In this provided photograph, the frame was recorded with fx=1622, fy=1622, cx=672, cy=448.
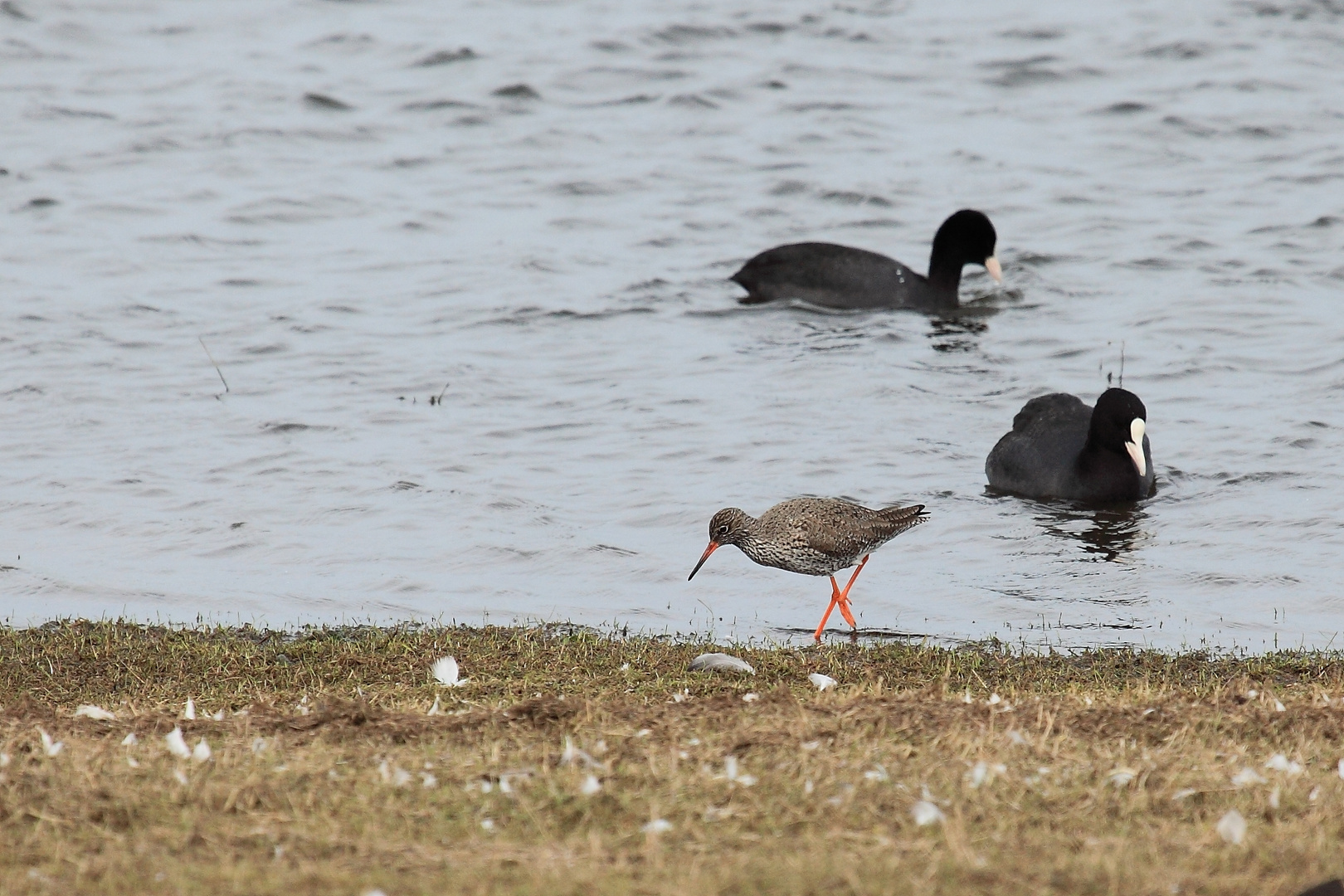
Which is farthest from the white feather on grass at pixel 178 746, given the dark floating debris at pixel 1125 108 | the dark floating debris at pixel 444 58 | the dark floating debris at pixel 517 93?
the dark floating debris at pixel 444 58

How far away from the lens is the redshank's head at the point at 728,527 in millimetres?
9539

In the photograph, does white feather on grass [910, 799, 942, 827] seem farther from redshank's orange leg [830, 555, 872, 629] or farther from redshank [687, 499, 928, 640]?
redshank's orange leg [830, 555, 872, 629]

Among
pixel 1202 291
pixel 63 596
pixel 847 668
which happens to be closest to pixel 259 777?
pixel 847 668

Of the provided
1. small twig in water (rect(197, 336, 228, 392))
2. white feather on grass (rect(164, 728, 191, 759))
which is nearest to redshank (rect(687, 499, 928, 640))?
white feather on grass (rect(164, 728, 191, 759))

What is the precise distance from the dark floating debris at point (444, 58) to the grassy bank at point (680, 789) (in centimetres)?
2140

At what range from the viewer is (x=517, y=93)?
26.0 m

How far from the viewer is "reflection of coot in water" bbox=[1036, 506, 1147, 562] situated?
37.1 ft

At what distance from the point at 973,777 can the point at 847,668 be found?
8.88ft

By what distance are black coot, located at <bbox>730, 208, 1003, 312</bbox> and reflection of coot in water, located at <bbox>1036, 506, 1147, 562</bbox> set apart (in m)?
6.09

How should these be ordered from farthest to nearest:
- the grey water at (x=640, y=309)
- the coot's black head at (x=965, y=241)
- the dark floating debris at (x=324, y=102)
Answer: the dark floating debris at (x=324, y=102) → the coot's black head at (x=965, y=241) → the grey water at (x=640, y=309)

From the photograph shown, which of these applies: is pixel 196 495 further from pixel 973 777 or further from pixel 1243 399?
pixel 1243 399

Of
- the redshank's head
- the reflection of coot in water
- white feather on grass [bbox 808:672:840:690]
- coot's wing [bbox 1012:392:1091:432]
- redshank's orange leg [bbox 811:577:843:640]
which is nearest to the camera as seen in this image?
white feather on grass [bbox 808:672:840:690]

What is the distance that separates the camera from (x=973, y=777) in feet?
17.2

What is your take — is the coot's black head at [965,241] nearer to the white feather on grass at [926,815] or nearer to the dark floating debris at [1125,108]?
the dark floating debris at [1125,108]
